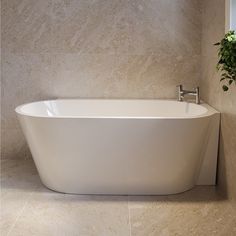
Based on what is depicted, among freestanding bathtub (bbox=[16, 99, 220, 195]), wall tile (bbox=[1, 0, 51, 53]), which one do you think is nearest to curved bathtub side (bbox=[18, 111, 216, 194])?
freestanding bathtub (bbox=[16, 99, 220, 195])

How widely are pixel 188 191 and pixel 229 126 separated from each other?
64cm

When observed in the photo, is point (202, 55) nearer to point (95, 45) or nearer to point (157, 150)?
point (95, 45)

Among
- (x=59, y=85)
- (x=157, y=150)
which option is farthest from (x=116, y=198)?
(x=59, y=85)

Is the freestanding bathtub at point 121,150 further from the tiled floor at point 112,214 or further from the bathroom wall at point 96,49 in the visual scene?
the bathroom wall at point 96,49

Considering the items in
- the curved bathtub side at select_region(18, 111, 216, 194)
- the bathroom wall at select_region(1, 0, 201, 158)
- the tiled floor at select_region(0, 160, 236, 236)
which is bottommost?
the tiled floor at select_region(0, 160, 236, 236)

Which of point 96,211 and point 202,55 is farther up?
point 202,55

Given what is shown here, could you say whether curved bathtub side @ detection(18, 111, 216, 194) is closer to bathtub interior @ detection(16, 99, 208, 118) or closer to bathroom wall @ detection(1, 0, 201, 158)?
bathtub interior @ detection(16, 99, 208, 118)

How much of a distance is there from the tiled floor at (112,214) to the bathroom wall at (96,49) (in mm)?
1118

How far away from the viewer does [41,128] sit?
2424 millimetres

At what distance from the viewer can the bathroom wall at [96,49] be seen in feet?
10.7

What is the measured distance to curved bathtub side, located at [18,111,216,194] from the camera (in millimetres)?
2371

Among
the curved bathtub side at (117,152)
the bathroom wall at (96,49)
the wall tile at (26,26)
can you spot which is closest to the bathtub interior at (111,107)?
the bathroom wall at (96,49)

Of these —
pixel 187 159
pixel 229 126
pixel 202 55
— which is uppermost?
pixel 202 55

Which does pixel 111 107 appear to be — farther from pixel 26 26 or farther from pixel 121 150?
pixel 26 26
